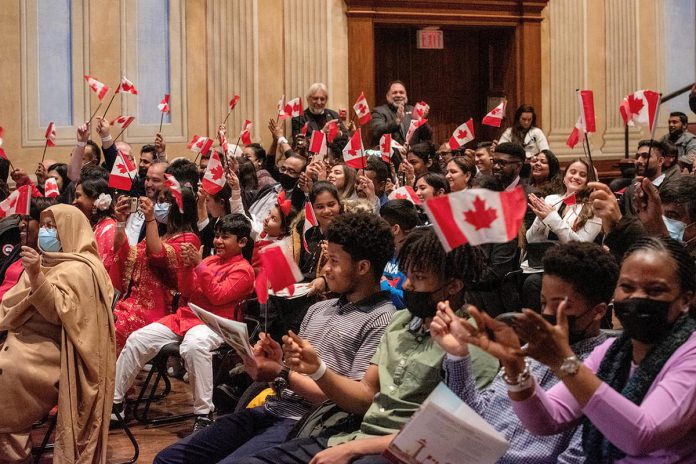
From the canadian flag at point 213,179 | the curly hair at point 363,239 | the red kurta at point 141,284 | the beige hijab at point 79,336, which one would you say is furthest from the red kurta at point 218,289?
the curly hair at point 363,239

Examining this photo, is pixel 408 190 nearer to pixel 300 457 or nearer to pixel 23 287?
pixel 23 287

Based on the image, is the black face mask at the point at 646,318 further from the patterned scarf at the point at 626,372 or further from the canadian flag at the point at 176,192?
the canadian flag at the point at 176,192

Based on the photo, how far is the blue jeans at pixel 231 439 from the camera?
344cm

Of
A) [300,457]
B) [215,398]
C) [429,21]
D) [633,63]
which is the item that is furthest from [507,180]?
[633,63]

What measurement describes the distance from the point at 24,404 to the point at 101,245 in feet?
5.92

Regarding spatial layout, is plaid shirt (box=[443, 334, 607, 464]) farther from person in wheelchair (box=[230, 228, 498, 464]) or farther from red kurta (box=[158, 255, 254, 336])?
red kurta (box=[158, 255, 254, 336])

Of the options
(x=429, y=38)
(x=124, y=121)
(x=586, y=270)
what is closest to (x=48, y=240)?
(x=586, y=270)

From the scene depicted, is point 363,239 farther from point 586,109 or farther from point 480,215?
point 586,109

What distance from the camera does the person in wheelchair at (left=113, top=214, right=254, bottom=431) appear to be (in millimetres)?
5215

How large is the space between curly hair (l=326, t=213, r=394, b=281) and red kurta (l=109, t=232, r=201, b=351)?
2.27 meters

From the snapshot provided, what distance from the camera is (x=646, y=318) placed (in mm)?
2391

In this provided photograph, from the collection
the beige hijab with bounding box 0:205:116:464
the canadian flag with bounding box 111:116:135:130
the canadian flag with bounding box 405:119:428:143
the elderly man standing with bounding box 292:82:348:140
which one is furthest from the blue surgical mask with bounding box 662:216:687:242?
the elderly man standing with bounding box 292:82:348:140

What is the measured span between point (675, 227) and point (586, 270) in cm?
131

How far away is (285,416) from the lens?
3.63 meters
